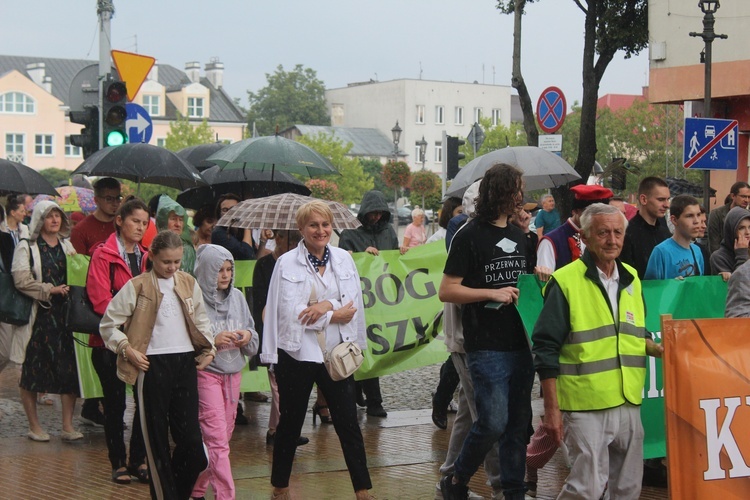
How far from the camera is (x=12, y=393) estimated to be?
38.5 ft

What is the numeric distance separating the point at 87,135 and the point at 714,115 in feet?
48.3

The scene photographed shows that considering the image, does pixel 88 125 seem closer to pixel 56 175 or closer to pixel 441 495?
pixel 441 495

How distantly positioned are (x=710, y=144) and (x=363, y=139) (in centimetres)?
10007

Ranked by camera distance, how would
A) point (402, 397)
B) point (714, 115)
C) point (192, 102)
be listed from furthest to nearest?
point (192, 102)
point (714, 115)
point (402, 397)

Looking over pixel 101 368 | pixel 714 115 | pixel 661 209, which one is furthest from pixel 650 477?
pixel 714 115

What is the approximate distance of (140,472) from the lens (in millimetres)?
7820

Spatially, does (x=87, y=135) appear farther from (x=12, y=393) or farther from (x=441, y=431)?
(x=441, y=431)

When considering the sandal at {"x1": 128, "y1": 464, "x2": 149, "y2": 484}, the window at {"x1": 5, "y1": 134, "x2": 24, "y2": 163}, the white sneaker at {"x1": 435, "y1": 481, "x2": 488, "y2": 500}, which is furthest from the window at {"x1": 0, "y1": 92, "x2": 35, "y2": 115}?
the white sneaker at {"x1": 435, "y1": 481, "x2": 488, "y2": 500}

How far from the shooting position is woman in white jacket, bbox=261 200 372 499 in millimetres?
6910

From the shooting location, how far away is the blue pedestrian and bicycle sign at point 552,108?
1838 cm

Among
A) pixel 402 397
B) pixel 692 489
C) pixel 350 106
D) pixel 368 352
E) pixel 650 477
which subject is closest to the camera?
pixel 692 489

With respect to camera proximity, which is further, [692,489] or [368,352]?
[368,352]

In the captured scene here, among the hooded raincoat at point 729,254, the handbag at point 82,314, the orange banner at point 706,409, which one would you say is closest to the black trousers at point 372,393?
the handbag at point 82,314

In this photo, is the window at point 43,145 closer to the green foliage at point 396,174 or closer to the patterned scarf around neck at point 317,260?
the green foliage at point 396,174
